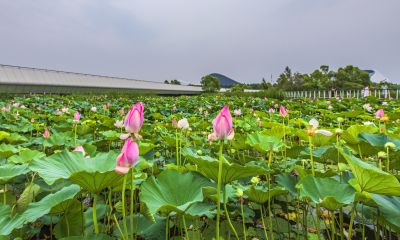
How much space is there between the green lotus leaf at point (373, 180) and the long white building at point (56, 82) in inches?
646

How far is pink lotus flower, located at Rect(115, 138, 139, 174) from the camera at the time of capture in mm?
768

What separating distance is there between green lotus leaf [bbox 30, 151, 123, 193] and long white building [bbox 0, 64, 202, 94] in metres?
15.8

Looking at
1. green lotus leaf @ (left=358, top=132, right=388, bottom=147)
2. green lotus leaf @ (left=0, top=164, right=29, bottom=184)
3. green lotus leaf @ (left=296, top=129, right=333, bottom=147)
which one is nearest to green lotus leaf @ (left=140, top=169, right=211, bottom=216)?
green lotus leaf @ (left=0, top=164, right=29, bottom=184)

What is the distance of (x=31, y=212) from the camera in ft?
3.05

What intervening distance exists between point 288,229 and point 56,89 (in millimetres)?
19496

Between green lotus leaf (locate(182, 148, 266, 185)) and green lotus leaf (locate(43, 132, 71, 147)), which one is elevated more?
green lotus leaf (locate(182, 148, 266, 185))

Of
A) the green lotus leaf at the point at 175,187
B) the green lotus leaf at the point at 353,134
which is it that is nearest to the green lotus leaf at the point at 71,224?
the green lotus leaf at the point at 175,187

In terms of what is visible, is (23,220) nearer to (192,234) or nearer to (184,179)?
(184,179)

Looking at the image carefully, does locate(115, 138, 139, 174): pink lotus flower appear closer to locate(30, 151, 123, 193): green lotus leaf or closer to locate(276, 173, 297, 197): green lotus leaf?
locate(30, 151, 123, 193): green lotus leaf

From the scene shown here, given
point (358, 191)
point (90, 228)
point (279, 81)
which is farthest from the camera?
point (279, 81)

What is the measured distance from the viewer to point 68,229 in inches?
43.8

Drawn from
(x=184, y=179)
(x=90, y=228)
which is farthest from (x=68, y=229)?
(x=184, y=179)

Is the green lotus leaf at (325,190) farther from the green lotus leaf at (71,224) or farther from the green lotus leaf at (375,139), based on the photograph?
the green lotus leaf at (71,224)

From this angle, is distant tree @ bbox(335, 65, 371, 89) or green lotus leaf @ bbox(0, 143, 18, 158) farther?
distant tree @ bbox(335, 65, 371, 89)
